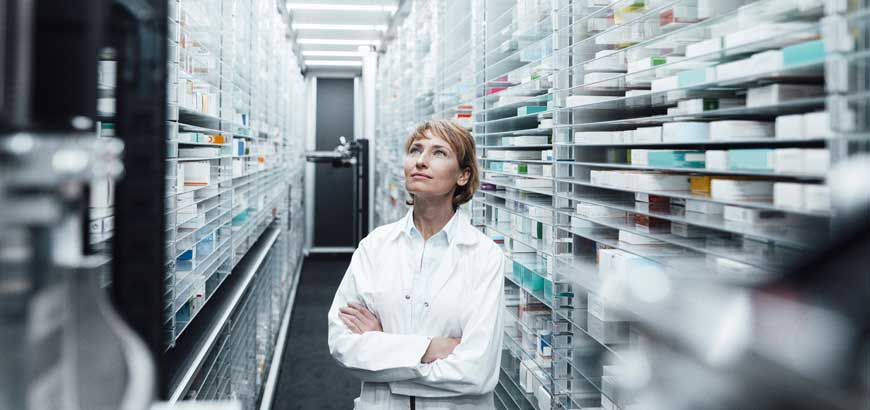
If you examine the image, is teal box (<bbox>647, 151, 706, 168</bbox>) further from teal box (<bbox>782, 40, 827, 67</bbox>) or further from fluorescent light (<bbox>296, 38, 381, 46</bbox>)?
fluorescent light (<bbox>296, 38, 381, 46</bbox>)

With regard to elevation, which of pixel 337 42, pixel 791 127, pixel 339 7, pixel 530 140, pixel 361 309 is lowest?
pixel 361 309

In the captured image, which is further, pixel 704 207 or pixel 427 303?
pixel 427 303

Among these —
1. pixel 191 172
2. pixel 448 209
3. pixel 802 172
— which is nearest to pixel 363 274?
pixel 448 209

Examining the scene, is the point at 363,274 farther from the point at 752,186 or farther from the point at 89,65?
the point at 89,65

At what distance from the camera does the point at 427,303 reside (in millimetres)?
1924

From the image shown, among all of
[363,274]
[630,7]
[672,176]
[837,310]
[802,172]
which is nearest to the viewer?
[837,310]

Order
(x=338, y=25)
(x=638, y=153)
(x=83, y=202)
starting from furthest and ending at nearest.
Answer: (x=338, y=25) → (x=638, y=153) → (x=83, y=202)

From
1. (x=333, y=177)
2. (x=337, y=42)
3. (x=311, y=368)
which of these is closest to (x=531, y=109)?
(x=311, y=368)

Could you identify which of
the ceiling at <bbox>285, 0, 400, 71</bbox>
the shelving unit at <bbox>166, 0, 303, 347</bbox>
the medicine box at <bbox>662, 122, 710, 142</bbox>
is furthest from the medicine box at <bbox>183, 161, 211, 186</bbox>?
the ceiling at <bbox>285, 0, 400, 71</bbox>

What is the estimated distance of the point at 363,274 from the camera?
202 centimetres

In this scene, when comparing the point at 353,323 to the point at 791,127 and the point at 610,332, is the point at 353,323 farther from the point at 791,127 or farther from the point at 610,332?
the point at 791,127

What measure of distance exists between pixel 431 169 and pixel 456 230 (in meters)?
0.24

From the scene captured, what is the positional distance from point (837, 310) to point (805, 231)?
0.60 metres

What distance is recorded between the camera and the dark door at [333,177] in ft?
31.1
